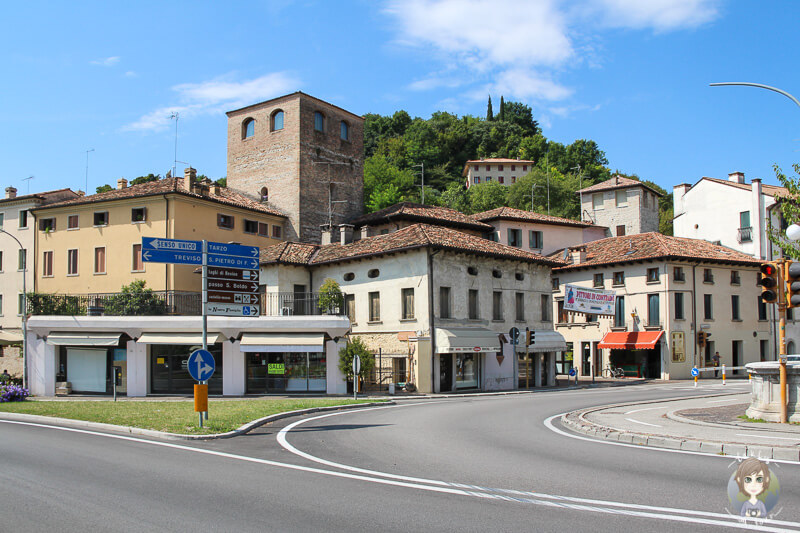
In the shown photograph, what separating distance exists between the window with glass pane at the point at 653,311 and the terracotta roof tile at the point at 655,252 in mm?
2893

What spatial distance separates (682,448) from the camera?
12359 mm

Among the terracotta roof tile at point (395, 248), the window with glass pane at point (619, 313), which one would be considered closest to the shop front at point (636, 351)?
the window with glass pane at point (619, 313)

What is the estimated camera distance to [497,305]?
38.1m

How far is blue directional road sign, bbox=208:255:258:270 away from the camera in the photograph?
17062 mm

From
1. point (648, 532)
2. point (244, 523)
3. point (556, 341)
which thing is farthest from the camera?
point (556, 341)

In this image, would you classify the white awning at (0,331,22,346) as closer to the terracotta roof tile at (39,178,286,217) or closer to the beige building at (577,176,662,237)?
the terracotta roof tile at (39,178,286,217)

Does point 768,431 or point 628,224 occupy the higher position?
point 628,224

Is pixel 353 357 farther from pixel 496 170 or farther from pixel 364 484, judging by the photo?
pixel 496 170

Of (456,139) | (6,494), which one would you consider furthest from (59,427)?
(456,139)

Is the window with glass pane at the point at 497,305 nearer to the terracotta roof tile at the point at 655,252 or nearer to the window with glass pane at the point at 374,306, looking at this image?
the window with glass pane at the point at 374,306

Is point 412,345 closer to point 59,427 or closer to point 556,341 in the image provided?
point 556,341

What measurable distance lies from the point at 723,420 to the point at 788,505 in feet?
29.9

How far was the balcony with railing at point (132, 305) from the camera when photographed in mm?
32344

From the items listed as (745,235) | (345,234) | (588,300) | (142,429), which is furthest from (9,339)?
(745,235)
